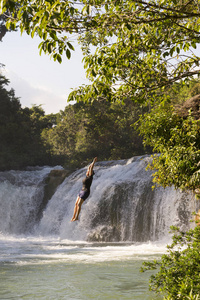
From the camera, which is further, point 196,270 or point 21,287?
point 21,287

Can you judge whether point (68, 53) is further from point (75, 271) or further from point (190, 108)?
point (75, 271)

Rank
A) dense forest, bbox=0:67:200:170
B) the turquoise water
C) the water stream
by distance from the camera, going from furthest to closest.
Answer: dense forest, bbox=0:67:200:170 → the water stream → the turquoise water

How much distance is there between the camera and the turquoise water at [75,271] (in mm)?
11609

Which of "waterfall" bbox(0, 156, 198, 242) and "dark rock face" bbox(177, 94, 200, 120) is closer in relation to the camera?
"dark rock face" bbox(177, 94, 200, 120)

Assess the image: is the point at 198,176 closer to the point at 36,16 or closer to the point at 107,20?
the point at 107,20

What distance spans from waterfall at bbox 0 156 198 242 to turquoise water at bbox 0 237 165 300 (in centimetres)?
178

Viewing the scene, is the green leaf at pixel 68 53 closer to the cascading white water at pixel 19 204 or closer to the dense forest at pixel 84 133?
the cascading white water at pixel 19 204

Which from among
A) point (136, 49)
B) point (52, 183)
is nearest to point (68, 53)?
point (136, 49)

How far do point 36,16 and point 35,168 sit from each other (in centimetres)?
3441

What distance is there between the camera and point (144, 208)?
2398 cm

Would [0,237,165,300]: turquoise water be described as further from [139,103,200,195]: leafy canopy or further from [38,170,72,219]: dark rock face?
[38,170,72,219]: dark rock face

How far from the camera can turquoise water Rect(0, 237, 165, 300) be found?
→ 38.1 ft

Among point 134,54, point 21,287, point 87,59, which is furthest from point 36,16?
point 21,287

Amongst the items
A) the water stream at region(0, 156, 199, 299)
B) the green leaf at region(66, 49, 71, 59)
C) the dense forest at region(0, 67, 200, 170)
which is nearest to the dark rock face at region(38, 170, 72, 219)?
the water stream at region(0, 156, 199, 299)
